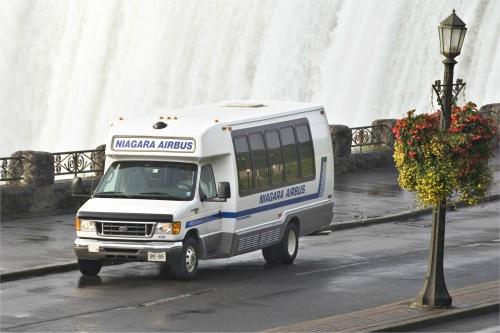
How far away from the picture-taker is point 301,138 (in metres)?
25.5

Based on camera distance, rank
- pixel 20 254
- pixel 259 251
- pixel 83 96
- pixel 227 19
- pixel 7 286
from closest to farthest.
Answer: pixel 7 286
pixel 20 254
pixel 259 251
pixel 227 19
pixel 83 96

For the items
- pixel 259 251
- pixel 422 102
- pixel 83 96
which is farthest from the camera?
pixel 83 96

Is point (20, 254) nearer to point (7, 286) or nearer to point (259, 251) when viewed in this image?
point (7, 286)

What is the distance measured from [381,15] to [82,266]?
30.0 metres

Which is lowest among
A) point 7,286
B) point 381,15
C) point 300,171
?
point 7,286

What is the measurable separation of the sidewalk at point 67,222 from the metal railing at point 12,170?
1220mm

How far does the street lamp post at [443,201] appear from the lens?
1927cm

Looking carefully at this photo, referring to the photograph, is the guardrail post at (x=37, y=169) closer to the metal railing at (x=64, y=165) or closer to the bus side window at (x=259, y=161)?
the metal railing at (x=64, y=165)

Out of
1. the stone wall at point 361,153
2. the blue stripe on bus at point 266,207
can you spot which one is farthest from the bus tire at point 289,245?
Result: the stone wall at point 361,153

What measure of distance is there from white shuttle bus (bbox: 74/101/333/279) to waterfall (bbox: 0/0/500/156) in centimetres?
2301

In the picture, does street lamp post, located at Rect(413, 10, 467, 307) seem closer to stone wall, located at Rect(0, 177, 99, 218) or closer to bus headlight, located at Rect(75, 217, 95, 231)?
bus headlight, located at Rect(75, 217, 95, 231)

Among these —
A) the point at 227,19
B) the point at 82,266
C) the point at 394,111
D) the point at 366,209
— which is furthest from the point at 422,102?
the point at 82,266

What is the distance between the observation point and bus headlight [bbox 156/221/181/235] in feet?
71.9

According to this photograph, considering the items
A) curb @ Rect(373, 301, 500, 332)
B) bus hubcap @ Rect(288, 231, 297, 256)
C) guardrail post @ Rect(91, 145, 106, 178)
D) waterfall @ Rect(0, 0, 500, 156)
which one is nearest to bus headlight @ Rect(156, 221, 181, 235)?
bus hubcap @ Rect(288, 231, 297, 256)
